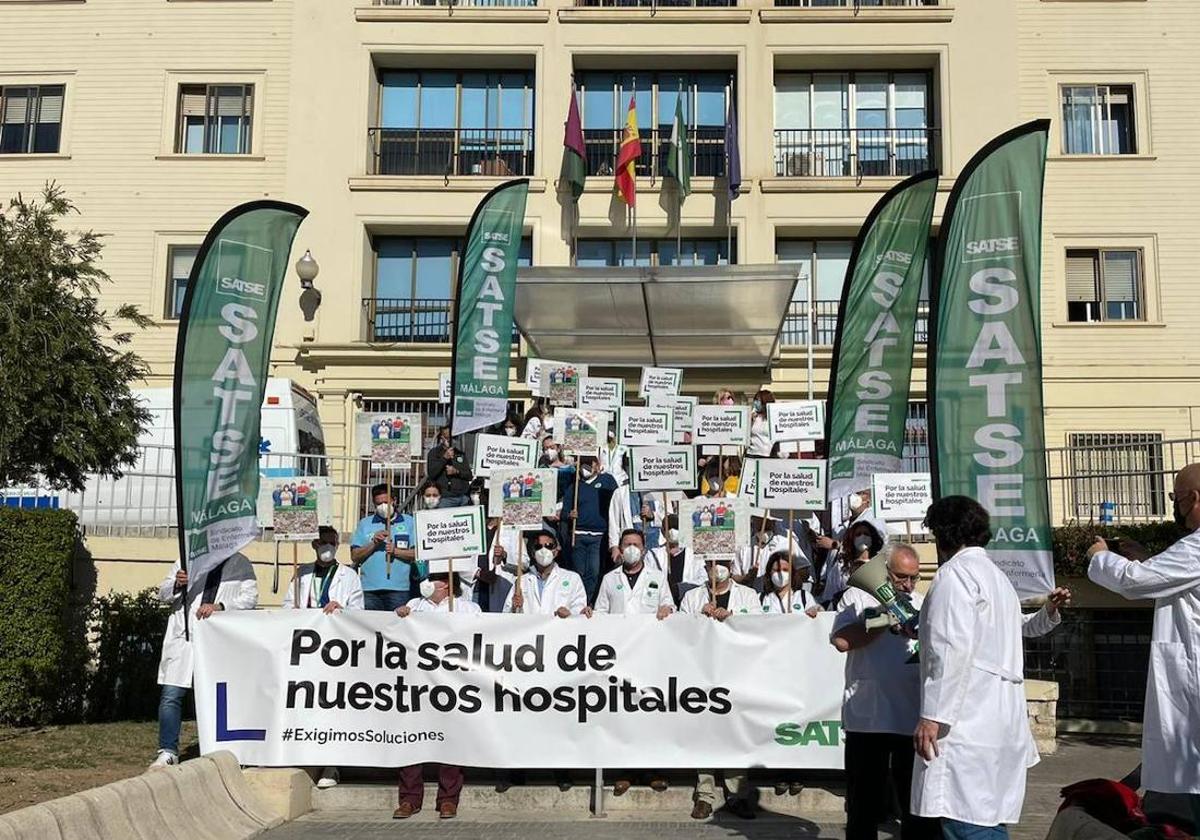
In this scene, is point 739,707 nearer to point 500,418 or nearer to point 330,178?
point 500,418

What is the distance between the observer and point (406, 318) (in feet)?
86.1

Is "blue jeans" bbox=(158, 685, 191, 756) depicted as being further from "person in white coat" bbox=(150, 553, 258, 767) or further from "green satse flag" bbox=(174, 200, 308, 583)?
"green satse flag" bbox=(174, 200, 308, 583)

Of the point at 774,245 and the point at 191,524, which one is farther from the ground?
the point at 774,245

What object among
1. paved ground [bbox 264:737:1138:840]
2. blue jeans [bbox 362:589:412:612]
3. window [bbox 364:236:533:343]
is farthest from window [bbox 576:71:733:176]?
paved ground [bbox 264:737:1138:840]

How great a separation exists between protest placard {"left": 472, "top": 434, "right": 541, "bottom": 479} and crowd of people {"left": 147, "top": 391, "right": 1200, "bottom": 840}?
67cm

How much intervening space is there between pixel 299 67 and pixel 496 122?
4.20 m

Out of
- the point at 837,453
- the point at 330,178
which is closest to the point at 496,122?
the point at 330,178

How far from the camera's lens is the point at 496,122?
1062 inches

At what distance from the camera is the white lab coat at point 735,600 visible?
35.7ft

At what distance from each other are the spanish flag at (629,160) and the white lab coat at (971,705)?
19480mm

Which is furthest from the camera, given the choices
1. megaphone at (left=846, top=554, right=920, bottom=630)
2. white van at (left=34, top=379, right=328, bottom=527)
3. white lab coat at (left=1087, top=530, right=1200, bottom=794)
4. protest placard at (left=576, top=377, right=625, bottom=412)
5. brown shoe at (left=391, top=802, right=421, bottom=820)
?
white van at (left=34, top=379, right=328, bottom=527)

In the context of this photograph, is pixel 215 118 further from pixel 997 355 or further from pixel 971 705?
pixel 971 705

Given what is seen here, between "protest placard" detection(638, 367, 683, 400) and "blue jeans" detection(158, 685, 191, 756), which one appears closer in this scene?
"blue jeans" detection(158, 685, 191, 756)

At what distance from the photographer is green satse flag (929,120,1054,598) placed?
28.3 ft
